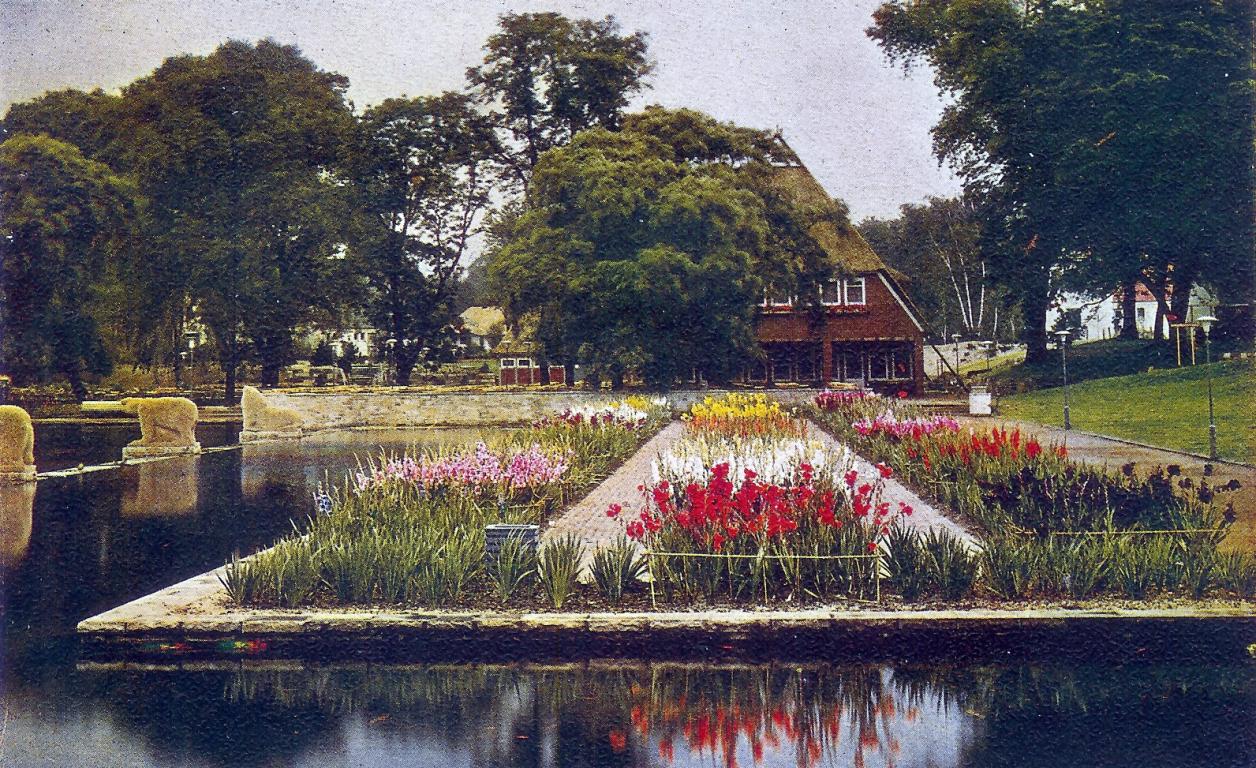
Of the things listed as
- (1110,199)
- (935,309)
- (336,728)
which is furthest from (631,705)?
(935,309)

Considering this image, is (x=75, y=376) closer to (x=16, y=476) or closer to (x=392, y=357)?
(x=16, y=476)

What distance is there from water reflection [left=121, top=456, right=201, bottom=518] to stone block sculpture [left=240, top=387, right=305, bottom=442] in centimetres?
617

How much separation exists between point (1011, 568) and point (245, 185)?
1167 inches

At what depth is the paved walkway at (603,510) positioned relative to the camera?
1108 cm

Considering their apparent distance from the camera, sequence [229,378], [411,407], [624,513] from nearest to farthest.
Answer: [624,513]
[411,407]
[229,378]

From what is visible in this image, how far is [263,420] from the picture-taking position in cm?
3094

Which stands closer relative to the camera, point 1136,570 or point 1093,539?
point 1136,570

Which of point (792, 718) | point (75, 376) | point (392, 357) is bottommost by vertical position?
point (792, 718)

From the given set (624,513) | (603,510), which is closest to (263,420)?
(603,510)

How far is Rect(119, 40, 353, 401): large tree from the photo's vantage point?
2812 centimetres

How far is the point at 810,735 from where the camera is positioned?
5.79 meters

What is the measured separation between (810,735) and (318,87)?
99.1 feet

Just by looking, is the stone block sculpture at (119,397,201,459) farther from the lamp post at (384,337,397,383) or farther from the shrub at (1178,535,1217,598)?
the shrub at (1178,535,1217,598)

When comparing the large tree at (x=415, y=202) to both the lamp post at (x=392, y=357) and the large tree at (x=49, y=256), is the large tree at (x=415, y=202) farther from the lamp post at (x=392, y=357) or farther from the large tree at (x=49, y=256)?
the large tree at (x=49, y=256)
